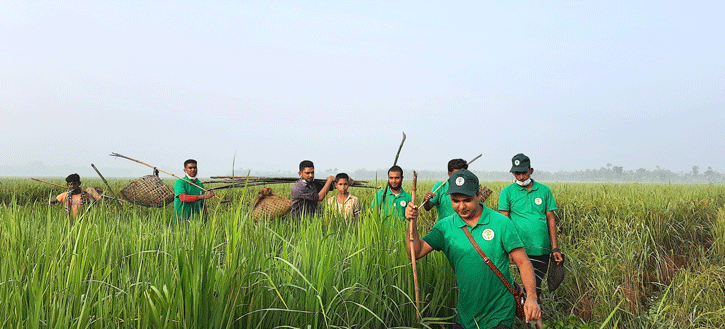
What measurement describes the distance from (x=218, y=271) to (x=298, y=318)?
609 millimetres

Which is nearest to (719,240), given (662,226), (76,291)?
(662,226)

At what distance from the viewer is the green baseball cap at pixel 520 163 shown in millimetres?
5074

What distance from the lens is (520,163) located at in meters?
5.10

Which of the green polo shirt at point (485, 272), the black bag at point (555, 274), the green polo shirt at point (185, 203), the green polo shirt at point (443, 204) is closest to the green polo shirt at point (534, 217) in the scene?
the black bag at point (555, 274)

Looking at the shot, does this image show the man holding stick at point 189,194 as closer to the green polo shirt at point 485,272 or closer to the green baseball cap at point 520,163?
the green baseball cap at point 520,163

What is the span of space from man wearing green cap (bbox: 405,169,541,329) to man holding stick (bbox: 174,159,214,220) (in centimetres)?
496

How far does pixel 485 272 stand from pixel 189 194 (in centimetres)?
580

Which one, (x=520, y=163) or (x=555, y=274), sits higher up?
(x=520, y=163)

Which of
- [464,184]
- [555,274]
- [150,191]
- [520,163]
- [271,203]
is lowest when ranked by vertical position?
[555,274]

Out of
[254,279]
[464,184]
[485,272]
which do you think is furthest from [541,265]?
[254,279]

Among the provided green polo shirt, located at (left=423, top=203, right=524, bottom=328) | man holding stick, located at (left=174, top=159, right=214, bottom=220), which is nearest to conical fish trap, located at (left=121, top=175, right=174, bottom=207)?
man holding stick, located at (left=174, top=159, right=214, bottom=220)

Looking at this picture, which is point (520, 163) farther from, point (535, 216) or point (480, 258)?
point (480, 258)

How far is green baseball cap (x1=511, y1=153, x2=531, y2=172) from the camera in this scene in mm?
5074

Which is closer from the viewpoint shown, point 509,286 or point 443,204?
point 509,286
